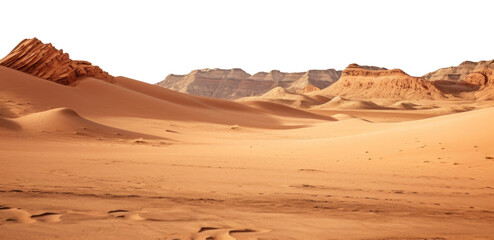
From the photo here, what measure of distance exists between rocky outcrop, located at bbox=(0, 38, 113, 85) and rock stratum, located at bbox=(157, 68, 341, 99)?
117 m

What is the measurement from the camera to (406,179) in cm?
759

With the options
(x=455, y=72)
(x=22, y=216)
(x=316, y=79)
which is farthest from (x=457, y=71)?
(x=22, y=216)

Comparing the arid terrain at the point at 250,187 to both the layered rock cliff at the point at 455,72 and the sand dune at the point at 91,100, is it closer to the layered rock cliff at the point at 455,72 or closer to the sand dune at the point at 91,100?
the sand dune at the point at 91,100

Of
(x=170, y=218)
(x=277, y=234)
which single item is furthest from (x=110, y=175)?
(x=277, y=234)

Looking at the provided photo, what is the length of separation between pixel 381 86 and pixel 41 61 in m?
93.1

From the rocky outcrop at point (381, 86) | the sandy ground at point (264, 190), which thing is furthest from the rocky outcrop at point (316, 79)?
the sandy ground at point (264, 190)

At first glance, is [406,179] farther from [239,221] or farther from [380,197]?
[239,221]

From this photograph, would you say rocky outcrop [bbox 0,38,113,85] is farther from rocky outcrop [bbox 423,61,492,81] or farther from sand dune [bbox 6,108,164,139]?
rocky outcrop [bbox 423,61,492,81]

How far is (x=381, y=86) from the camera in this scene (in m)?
110

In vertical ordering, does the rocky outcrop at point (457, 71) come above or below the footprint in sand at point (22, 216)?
above

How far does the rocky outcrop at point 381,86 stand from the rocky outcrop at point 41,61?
85.1 m

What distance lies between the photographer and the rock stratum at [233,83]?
6166 inches

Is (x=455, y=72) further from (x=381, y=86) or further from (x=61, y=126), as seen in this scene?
(x=61, y=126)

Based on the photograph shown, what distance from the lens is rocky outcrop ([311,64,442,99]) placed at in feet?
340
